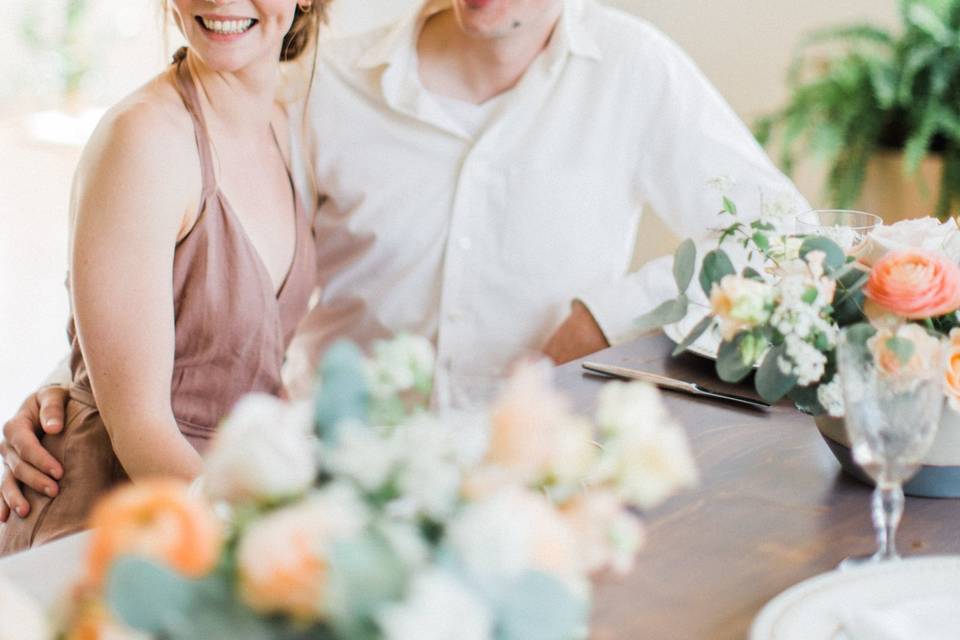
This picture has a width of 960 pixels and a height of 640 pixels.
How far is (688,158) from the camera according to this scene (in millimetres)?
2053

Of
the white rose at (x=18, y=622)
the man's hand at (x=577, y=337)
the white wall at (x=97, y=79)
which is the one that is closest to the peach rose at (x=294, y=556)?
the white rose at (x=18, y=622)

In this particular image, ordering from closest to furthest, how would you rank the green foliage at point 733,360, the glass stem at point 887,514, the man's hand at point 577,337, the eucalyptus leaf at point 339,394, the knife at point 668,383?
1. the eucalyptus leaf at point 339,394
2. the glass stem at point 887,514
3. the green foliage at point 733,360
4. the knife at point 668,383
5. the man's hand at point 577,337

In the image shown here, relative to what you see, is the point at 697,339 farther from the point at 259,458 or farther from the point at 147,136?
the point at 259,458

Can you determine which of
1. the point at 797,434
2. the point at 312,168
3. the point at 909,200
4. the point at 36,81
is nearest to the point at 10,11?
the point at 36,81

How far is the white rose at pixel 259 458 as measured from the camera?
58 cm

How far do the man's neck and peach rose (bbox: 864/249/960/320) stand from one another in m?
1.12

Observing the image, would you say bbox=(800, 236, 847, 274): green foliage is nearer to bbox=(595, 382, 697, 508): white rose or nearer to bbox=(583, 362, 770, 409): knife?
bbox=(583, 362, 770, 409): knife

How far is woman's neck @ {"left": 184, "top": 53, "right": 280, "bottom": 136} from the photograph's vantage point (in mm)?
1684

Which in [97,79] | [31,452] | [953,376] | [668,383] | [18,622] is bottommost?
[97,79]

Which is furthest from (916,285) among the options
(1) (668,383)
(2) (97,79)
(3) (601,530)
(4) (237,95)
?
(2) (97,79)

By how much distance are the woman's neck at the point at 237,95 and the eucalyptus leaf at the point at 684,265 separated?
721 mm

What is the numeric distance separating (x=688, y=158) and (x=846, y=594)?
120 cm

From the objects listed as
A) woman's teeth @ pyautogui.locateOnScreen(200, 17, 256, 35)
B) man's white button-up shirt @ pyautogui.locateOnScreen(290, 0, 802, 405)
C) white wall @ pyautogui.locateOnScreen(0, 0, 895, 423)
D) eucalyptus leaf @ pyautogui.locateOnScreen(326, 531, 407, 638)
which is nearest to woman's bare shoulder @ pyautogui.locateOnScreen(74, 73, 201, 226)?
woman's teeth @ pyautogui.locateOnScreen(200, 17, 256, 35)

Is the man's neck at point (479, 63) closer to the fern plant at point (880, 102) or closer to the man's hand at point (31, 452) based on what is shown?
the man's hand at point (31, 452)
